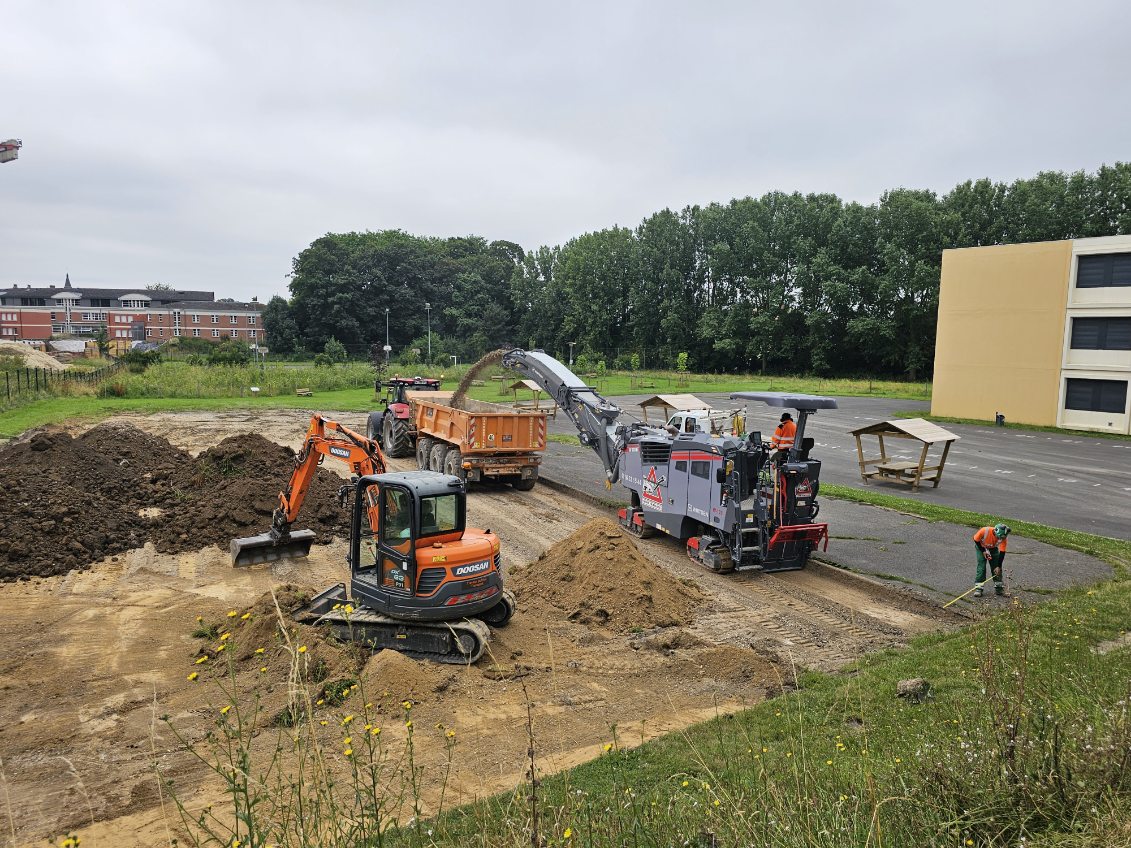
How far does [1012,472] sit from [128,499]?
24345 mm

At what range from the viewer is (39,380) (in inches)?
1608

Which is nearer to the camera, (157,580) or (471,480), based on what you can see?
(157,580)

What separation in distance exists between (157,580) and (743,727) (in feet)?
33.7

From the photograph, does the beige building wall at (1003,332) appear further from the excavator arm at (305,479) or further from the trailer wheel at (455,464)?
the excavator arm at (305,479)

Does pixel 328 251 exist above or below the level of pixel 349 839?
above

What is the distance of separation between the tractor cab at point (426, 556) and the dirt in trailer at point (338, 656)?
2.32ft

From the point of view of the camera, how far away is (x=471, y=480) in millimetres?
19938

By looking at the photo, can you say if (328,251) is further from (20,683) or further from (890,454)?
(20,683)

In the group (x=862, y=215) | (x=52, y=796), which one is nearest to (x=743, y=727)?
(x=52, y=796)

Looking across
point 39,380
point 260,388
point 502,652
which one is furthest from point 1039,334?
point 39,380

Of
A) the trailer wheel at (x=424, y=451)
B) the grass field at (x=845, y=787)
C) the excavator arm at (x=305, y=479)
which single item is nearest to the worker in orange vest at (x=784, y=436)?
the grass field at (x=845, y=787)

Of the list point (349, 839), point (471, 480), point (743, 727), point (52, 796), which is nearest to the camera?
point (349, 839)

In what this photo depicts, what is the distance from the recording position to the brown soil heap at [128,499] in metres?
13.9

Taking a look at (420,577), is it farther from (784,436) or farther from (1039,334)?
(1039,334)
